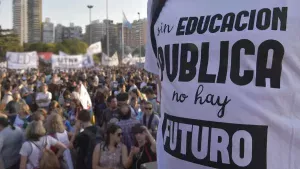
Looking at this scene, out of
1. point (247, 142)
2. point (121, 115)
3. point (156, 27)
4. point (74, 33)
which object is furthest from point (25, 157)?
point (74, 33)

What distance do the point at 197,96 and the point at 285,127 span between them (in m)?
0.29

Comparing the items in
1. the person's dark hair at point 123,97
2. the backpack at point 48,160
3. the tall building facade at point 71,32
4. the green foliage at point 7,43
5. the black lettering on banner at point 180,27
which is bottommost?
the backpack at point 48,160

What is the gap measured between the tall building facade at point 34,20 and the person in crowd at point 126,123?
13131cm

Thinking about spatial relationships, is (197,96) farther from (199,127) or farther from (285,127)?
(285,127)

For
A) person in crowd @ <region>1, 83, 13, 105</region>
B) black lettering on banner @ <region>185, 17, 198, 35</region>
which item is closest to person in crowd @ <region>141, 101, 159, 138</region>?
person in crowd @ <region>1, 83, 13, 105</region>

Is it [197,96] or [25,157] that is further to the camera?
[25,157]

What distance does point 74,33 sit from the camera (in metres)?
150

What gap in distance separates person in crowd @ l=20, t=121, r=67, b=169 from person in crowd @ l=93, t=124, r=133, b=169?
1.89 feet

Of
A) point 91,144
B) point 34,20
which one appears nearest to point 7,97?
point 91,144

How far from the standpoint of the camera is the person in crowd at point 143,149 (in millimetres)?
4238

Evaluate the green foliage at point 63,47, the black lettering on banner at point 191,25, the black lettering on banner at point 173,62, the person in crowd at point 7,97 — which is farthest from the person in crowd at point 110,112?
the green foliage at point 63,47

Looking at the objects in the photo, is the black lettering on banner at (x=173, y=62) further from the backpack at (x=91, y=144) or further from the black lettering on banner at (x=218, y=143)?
the backpack at (x=91, y=144)

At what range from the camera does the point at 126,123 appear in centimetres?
510

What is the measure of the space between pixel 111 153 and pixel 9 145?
1461 mm
